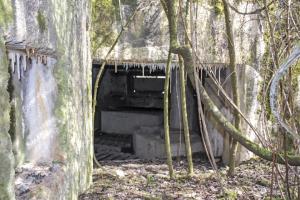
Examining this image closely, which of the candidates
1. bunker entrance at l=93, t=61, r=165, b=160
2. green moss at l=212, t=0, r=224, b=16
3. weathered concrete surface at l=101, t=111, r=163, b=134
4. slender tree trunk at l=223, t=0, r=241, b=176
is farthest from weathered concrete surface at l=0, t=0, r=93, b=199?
weathered concrete surface at l=101, t=111, r=163, b=134

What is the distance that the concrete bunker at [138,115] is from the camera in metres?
7.68

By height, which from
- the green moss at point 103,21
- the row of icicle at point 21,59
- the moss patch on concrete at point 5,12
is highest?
the green moss at point 103,21

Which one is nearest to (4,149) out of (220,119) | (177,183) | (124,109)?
(220,119)

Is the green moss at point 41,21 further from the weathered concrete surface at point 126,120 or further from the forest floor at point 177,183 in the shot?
the weathered concrete surface at point 126,120

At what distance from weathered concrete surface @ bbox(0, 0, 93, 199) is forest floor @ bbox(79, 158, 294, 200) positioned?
424 millimetres

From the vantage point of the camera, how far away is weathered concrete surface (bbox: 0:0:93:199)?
239 centimetres

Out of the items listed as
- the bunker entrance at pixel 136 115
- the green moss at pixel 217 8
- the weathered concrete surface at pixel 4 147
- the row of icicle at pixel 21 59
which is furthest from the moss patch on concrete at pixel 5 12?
the green moss at pixel 217 8

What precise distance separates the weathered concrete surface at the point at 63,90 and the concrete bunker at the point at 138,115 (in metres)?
0.97

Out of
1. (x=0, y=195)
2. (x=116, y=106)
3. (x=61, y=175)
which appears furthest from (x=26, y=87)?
(x=116, y=106)

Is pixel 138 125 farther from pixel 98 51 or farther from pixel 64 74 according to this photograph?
pixel 64 74

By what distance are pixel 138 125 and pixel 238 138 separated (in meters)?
9.00

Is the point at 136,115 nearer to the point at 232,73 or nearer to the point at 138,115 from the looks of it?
the point at 138,115

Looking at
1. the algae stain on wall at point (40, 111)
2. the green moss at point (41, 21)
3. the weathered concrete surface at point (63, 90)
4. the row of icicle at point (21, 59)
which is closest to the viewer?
the weathered concrete surface at point (63, 90)

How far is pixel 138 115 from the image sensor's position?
11023 mm
